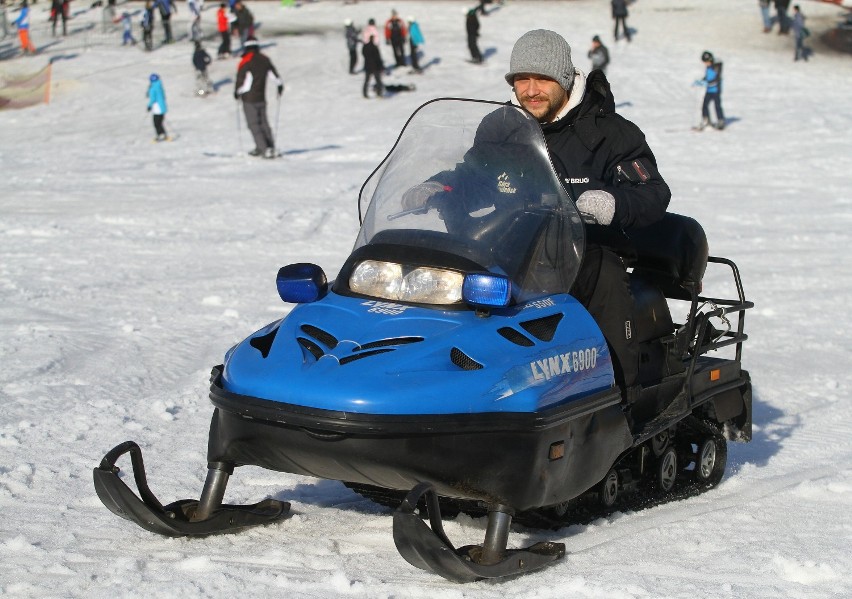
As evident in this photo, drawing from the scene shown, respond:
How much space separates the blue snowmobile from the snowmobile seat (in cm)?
31

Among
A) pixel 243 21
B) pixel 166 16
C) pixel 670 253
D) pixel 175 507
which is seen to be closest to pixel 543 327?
pixel 670 253

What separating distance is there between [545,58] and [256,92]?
14503 mm

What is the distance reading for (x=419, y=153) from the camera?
16.1 ft

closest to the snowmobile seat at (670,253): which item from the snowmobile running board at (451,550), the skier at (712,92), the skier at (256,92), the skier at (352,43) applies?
the snowmobile running board at (451,550)

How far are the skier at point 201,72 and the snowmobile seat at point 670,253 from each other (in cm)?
2394

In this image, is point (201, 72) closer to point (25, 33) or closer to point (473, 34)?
point (473, 34)

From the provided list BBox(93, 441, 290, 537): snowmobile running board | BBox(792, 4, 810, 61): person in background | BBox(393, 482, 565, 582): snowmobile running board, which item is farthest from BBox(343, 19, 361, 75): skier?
BBox(393, 482, 565, 582): snowmobile running board

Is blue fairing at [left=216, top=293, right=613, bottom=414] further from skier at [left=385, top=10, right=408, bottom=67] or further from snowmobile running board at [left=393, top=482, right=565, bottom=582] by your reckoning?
skier at [left=385, top=10, right=408, bottom=67]

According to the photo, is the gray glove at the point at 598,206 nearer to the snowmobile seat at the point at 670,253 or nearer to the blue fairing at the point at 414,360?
the blue fairing at the point at 414,360

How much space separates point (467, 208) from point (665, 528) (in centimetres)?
156

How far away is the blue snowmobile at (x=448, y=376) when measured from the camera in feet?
13.2

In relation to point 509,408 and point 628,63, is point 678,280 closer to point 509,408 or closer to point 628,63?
point 509,408

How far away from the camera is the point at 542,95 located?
5199 millimetres

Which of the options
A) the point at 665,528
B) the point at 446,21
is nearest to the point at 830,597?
the point at 665,528
